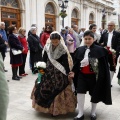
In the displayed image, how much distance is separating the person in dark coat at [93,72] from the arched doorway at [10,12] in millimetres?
12399

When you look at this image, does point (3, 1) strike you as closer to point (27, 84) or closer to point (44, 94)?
point (27, 84)

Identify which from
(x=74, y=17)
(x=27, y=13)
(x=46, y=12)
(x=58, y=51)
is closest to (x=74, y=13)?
(x=74, y=17)

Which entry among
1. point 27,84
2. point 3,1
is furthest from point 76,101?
point 3,1

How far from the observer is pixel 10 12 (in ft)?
51.9

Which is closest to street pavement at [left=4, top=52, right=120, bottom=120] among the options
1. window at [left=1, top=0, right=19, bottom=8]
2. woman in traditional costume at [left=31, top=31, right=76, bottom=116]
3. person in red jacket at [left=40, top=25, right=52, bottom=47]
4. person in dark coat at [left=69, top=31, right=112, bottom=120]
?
woman in traditional costume at [left=31, top=31, right=76, bottom=116]

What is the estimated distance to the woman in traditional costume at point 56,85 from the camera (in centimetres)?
376

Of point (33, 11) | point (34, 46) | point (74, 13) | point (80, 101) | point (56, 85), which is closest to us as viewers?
point (80, 101)

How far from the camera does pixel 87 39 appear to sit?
3588mm

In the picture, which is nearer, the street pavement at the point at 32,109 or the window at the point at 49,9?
the street pavement at the point at 32,109

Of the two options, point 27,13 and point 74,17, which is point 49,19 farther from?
point 74,17

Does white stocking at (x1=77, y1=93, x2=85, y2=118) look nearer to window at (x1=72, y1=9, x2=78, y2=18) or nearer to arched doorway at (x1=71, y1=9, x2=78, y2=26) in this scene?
arched doorway at (x1=71, y1=9, x2=78, y2=26)

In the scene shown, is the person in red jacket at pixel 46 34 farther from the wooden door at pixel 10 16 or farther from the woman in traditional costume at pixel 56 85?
the wooden door at pixel 10 16

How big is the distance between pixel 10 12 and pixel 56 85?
42.7 feet

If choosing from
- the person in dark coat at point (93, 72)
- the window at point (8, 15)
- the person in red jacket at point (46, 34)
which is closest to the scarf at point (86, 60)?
the person in dark coat at point (93, 72)
